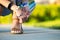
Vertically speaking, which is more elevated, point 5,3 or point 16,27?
point 5,3

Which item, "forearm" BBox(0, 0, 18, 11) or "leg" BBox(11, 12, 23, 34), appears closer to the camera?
"forearm" BBox(0, 0, 18, 11)

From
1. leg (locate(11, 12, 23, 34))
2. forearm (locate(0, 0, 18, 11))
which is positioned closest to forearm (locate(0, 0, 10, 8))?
forearm (locate(0, 0, 18, 11))

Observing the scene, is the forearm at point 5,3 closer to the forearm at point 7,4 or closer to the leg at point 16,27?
the forearm at point 7,4

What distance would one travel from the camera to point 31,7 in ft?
9.07

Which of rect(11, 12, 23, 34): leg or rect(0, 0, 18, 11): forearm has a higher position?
rect(0, 0, 18, 11): forearm

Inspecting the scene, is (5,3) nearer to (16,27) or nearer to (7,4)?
(7,4)

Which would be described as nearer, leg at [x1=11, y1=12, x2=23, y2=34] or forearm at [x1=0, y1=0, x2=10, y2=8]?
forearm at [x1=0, y1=0, x2=10, y2=8]

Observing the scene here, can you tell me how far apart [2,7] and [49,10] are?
7.73 ft

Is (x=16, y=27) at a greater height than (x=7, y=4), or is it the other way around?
(x=7, y=4)

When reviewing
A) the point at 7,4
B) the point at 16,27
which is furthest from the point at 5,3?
the point at 16,27

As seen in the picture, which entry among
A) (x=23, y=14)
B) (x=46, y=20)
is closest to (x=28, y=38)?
(x=23, y=14)

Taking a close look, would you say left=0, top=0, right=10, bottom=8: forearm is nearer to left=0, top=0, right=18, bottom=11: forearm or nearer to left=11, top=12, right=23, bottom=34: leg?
left=0, top=0, right=18, bottom=11: forearm

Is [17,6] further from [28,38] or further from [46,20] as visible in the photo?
[46,20]

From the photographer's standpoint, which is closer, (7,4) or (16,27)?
(7,4)
